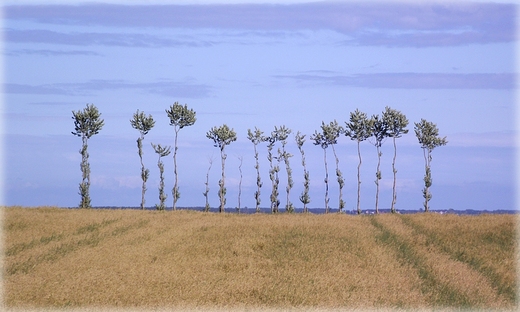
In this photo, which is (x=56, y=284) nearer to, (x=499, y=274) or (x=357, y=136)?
(x=499, y=274)

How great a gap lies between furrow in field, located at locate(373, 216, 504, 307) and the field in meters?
0.06

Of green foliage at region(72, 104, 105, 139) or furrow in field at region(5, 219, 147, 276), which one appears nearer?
furrow in field at region(5, 219, 147, 276)

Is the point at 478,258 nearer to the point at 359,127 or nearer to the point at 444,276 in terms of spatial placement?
the point at 444,276

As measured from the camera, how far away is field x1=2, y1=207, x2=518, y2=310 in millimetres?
20516

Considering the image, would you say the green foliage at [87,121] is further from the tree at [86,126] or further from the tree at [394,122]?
the tree at [394,122]

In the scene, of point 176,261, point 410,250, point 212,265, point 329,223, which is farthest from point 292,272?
point 329,223

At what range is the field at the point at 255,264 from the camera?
20516 mm

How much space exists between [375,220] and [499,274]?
2381 centimetres

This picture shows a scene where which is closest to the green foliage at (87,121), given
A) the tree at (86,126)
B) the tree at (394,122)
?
the tree at (86,126)

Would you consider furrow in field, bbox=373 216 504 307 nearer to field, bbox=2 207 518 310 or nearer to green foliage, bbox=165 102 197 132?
field, bbox=2 207 518 310

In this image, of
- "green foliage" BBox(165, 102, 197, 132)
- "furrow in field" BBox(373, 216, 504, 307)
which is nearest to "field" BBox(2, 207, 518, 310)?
"furrow in field" BBox(373, 216, 504, 307)

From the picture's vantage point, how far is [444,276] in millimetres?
26094

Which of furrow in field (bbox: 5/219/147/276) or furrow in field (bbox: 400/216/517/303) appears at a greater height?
furrow in field (bbox: 5/219/147/276)

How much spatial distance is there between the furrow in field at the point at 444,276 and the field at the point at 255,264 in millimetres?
61
